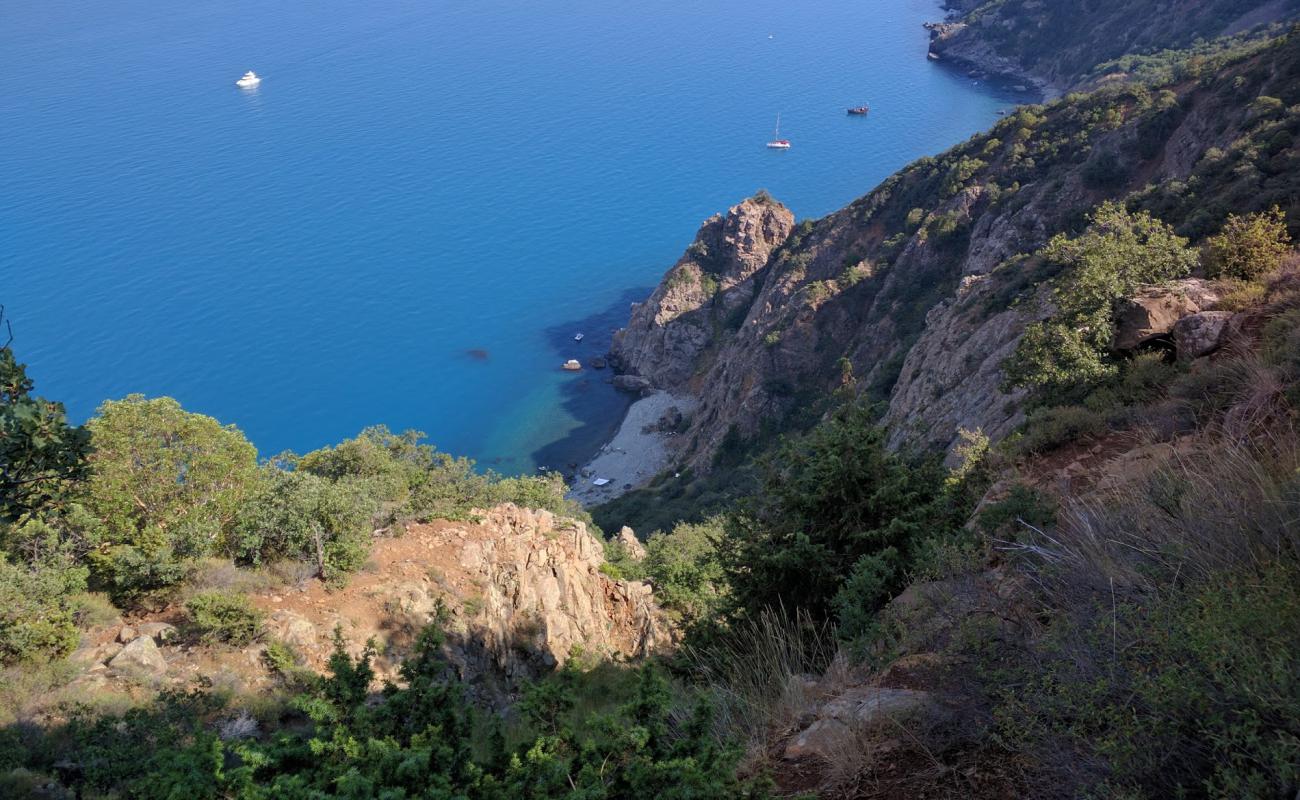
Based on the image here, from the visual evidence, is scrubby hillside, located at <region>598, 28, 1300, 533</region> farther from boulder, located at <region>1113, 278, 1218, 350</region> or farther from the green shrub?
the green shrub

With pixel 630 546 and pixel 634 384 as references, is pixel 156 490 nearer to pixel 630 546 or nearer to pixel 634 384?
pixel 630 546

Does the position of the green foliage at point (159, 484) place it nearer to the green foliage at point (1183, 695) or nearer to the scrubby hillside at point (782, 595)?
the scrubby hillside at point (782, 595)

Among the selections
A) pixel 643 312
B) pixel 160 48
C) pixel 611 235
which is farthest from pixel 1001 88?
pixel 160 48

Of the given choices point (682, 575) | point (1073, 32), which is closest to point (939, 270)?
point (682, 575)

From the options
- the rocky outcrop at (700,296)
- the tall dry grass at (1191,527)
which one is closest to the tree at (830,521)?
the tall dry grass at (1191,527)

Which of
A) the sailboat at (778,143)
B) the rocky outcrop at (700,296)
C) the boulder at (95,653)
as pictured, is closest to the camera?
the boulder at (95,653)
